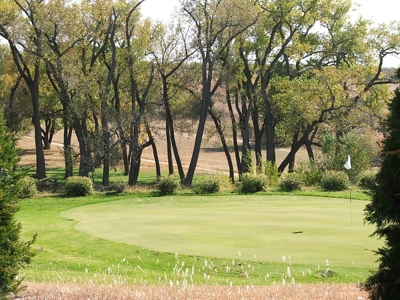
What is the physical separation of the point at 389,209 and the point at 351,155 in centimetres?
2794

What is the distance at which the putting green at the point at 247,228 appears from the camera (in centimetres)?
1212

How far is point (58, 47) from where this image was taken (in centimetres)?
3925

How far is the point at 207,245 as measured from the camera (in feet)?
43.0

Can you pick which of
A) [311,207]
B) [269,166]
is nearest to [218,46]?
[269,166]

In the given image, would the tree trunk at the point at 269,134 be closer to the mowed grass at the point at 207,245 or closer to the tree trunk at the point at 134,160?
the tree trunk at the point at 134,160

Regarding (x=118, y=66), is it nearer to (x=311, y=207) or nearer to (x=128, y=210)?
(x=128, y=210)

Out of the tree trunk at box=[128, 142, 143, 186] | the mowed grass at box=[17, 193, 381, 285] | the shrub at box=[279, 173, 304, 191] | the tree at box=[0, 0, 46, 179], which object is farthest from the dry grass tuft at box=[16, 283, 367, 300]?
the tree trunk at box=[128, 142, 143, 186]

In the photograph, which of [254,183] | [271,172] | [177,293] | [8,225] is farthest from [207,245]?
[271,172]

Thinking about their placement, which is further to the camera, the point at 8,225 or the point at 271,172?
the point at 271,172

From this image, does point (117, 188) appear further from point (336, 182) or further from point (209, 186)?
point (336, 182)

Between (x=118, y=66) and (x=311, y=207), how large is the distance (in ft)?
86.9

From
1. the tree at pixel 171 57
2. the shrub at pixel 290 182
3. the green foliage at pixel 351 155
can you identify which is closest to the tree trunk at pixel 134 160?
the tree at pixel 171 57

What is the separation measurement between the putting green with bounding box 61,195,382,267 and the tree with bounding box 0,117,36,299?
4874 mm

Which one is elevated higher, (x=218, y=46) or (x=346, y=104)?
(x=218, y=46)
